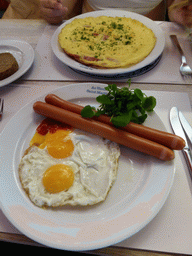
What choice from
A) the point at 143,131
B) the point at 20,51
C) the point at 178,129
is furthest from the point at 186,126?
the point at 20,51

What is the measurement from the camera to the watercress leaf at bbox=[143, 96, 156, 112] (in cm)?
134

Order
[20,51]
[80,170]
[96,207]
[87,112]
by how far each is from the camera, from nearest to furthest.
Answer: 1. [96,207]
2. [80,170]
3. [87,112]
4. [20,51]

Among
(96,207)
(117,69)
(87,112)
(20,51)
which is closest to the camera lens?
(96,207)

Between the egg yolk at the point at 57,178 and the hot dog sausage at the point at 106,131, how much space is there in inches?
13.0

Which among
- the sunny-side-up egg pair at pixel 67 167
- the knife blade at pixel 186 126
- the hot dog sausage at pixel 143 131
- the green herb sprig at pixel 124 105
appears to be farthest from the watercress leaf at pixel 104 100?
the knife blade at pixel 186 126

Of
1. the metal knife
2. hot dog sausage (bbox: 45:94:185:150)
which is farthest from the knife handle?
hot dog sausage (bbox: 45:94:185:150)

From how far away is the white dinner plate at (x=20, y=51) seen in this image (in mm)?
1832

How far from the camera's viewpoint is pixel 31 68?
6.34 ft

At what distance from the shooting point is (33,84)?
180 cm

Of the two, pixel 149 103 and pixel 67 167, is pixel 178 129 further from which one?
pixel 67 167

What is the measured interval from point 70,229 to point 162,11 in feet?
10.3

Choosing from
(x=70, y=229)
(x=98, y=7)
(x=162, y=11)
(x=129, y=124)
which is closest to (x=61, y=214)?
(x=70, y=229)

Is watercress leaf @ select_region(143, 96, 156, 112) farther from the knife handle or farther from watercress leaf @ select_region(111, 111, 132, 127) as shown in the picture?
the knife handle

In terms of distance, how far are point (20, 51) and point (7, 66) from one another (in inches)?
17.0
